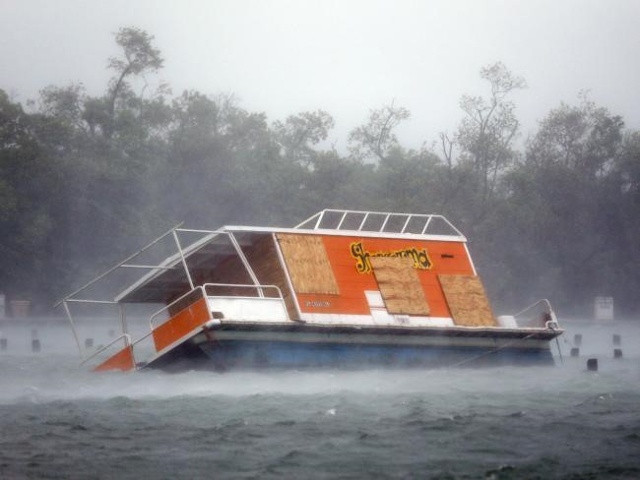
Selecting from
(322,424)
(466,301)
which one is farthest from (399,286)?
(322,424)

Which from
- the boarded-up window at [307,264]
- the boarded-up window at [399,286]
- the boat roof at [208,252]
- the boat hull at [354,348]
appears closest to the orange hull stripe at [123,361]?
the boat hull at [354,348]

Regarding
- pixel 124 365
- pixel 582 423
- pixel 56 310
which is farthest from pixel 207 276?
pixel 56 310

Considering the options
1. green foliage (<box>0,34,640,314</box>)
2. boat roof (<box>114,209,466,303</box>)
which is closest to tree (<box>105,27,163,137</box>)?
green foliage (<box>0,34,640,314</box>)

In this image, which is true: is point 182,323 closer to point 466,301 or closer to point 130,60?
point 466,301

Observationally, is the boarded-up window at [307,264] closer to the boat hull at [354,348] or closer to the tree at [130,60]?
the boat hull at [354,348]

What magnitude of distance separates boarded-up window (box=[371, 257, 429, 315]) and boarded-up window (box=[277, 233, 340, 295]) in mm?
1123

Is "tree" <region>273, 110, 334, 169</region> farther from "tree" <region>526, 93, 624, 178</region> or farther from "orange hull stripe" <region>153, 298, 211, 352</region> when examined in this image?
"orange hull stripe" <region>153, 298, 211, 352</region>

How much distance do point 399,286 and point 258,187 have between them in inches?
1420

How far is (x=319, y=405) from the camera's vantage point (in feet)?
57.9

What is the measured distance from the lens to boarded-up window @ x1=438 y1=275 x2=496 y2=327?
928 inches

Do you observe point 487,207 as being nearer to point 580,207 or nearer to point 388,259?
point 580,207

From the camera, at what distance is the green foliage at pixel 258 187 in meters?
50.7

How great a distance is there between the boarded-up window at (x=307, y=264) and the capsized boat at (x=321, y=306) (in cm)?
2

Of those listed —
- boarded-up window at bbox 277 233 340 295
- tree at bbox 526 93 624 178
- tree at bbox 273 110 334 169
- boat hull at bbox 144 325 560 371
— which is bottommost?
boat hull at bbox 144 325 560 371
